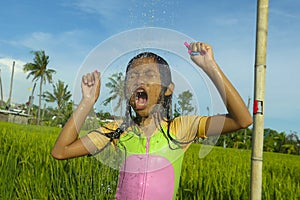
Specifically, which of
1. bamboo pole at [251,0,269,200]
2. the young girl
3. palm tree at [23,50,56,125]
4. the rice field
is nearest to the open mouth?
the young girl

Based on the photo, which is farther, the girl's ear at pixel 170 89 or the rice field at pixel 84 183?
the rice field at pixel 84 183

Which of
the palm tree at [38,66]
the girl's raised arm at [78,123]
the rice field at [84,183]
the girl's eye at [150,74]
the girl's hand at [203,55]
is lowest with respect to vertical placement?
the rice field at [84,183]

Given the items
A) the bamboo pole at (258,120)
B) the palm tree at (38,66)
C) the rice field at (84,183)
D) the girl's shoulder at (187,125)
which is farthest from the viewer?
the palm tree at (38,66)

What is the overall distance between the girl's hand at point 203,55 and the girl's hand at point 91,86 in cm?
28

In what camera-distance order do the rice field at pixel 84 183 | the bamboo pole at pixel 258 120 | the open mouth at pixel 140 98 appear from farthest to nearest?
the rice field at pixel 84 183 → the bamboo pole at pixel 258 120 → the open mouth at pixel 140 98

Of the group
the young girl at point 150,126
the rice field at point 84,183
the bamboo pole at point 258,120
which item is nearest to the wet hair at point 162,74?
the young girl at point 150,126

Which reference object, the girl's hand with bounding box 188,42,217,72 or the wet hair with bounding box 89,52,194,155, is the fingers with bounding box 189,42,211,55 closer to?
the girl's hand with bounding box 188,42,217,72

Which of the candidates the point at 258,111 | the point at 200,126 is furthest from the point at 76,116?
the point at 258,111

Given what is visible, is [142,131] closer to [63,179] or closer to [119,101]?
[119,101]

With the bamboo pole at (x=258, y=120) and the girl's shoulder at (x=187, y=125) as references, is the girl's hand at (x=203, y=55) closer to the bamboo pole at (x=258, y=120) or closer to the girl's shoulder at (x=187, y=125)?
the girl's shoulder at (x=187, y=125)

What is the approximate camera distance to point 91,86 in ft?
3.92

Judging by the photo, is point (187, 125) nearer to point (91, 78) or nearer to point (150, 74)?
point (150, 74)

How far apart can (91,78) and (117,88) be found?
0.09 m

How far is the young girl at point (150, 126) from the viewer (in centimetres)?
115
